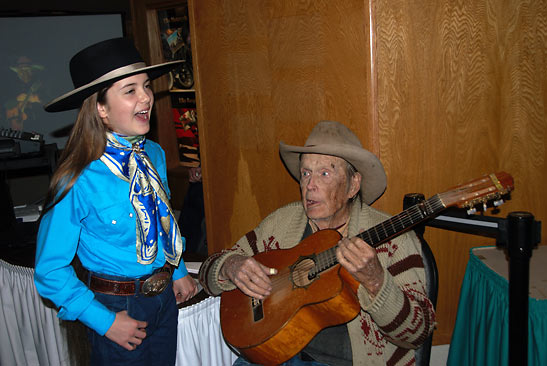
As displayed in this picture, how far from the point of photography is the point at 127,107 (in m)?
1.61

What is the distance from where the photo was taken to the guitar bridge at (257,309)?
1796 mm

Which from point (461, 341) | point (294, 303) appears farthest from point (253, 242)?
point (461, 341)

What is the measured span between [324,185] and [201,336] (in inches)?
33.1

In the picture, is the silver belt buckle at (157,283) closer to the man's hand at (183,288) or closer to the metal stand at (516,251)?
the man's hand at (183,288)

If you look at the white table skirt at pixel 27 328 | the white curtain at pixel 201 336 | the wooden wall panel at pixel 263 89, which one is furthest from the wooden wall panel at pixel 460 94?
the white table skirt at pixel 27 328

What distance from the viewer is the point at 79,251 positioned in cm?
168

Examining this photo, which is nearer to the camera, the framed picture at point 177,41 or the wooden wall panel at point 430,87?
the wooden wall panel at point 430,87

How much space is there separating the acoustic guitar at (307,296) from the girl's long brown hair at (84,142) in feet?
2.62

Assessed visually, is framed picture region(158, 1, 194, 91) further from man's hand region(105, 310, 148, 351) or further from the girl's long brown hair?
man's hand region(105, 310, 148, 351)

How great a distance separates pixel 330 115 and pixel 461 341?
46.2 inches

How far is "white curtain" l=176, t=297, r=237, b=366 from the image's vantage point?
1983 mm

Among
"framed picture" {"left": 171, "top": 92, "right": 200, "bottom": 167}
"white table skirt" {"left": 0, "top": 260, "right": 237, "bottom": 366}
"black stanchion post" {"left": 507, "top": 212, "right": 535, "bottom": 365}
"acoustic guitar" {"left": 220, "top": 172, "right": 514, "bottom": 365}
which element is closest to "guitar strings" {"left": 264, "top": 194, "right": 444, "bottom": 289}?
"acoustic guitar" {"left": 220, "top": 172, "right": 514, "bottom": 365}

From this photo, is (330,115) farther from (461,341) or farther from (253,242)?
(461,341)

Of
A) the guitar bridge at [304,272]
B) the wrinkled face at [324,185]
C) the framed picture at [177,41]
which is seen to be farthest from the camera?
the framed picture at [177,41]
